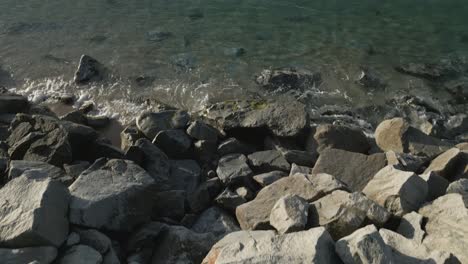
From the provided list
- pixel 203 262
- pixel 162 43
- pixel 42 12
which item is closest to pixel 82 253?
pixel 203 262

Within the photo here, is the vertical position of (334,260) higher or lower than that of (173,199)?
higher

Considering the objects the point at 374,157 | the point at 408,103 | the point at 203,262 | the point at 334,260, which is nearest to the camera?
the point at 334,260

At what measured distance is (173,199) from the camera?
805cm

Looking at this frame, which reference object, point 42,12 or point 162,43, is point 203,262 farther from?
point 42,12

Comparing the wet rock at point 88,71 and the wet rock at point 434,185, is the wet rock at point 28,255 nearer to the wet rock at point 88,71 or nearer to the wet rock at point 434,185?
the wet rock at point 434,185

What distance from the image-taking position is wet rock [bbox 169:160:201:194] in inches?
347

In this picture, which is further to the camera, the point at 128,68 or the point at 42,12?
the point at 42,12

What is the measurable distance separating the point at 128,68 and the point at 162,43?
180cm

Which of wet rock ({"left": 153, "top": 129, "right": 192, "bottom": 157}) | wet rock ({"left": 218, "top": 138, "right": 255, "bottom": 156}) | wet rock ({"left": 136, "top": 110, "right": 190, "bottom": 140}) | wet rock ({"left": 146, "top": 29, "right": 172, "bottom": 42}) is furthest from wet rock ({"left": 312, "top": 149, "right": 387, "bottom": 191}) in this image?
wet rock ({"left": 146, "top": 29, "right": 172, "bottom": 42})

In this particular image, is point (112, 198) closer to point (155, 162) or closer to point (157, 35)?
point (155, 162)

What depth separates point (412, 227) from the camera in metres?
6.58

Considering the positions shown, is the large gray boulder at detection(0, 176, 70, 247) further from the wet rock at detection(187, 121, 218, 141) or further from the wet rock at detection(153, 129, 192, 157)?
the wet rock at detection(187, 121, 218, 141)

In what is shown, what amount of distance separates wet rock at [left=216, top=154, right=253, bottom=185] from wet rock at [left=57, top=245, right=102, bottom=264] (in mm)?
3049

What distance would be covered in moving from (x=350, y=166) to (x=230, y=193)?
215 centimetres
